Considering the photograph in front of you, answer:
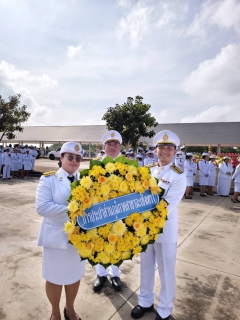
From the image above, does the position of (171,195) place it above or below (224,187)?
above

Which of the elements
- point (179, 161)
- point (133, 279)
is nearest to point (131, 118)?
point (179, 161)

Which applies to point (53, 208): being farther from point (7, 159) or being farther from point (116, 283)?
point (7, 159)

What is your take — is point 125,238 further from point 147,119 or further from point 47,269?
point 147,119

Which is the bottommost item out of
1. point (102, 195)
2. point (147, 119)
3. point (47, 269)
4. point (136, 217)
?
point (47, 269)

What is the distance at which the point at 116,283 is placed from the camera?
2834mm

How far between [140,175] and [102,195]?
0.36m

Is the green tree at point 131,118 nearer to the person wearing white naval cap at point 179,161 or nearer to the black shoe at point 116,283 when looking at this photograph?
the person wearing white naval cap at point 179,161

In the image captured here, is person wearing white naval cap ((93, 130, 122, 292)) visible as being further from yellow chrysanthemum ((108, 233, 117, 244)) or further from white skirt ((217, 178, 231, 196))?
white skirt ((217, 178, 231, 196))

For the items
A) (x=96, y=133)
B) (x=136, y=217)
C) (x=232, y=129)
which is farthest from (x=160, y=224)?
(x=96, y=133)

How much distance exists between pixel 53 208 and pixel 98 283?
1522mm

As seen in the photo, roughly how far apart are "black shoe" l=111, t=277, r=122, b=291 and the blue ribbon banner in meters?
1.52

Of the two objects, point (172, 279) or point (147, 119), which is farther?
point (147, 119)

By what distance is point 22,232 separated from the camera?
4.63 meters

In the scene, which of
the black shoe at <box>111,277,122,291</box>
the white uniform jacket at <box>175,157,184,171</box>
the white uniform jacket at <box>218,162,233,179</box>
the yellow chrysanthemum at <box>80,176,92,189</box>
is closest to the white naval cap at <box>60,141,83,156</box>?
the yellow chrysanthemum at <box>80,176,92,189</box>
